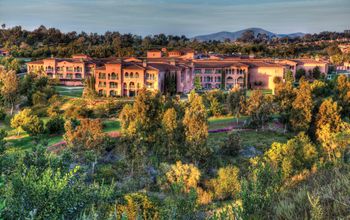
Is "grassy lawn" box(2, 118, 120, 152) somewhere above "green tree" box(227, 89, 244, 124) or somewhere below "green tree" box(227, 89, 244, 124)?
below

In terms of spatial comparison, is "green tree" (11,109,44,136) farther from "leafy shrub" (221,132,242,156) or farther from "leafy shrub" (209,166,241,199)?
"leafy shrub" (209,166,241,199)

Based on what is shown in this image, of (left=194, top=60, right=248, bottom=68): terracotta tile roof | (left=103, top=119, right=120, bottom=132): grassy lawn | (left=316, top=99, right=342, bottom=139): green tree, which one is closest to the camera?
(left=316, top=99, right=342, bottom=139): green tree

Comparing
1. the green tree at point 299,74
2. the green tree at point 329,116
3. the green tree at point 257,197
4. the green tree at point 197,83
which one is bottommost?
the green tree at point 329,116

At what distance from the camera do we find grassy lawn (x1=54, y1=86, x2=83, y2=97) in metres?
51.1

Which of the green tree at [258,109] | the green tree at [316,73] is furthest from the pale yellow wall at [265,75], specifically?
the green tree at [258,109]

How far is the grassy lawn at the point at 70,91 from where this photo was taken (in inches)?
2011

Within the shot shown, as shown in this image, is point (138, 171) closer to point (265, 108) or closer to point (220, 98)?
point (265, 108)

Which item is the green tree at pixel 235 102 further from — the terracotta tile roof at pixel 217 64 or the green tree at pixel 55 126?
the terracotta tile roof at pixel 217 64

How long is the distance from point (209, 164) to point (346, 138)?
10097 millimetres

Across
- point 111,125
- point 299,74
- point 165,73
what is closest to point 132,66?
point 165,73

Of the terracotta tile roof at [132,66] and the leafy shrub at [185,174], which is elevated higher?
the terracotta tile roof at [132,66]

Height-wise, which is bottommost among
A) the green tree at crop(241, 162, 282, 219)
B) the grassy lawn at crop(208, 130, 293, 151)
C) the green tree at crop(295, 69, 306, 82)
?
the grassy lawn at crop(208, 130, 293, 151)

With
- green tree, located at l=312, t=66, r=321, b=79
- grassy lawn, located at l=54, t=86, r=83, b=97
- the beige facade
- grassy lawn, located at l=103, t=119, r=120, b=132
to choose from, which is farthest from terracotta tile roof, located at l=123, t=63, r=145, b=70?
green tree, located at l=312, t=66, r=321, b=79

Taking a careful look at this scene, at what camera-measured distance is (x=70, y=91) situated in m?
53.7
